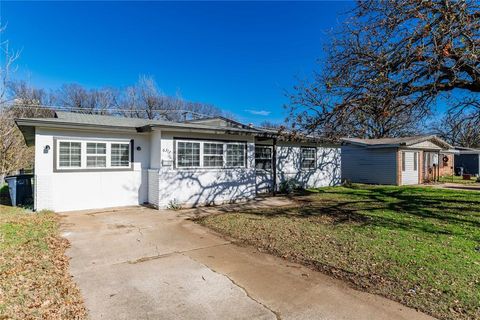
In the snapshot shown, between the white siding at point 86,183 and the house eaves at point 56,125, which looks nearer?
the house eaves at point 56,125

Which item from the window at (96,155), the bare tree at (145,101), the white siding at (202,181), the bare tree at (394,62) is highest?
the bare tree at (145,101)

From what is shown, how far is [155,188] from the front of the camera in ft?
31.8

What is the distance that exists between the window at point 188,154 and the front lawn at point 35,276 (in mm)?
4344

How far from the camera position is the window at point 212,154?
1047 cm

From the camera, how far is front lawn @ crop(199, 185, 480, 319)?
354 cm

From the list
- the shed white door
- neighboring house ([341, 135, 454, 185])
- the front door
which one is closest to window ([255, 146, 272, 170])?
neighboring house ([341, 135, 454, 185])

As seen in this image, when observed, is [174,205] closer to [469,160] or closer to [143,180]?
[143,180]

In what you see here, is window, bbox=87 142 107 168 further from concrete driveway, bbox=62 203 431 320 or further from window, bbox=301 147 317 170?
window, bbox=301 147 317 170

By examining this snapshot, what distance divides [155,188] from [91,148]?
8.16ft

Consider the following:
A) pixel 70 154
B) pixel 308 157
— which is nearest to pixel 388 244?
pixel 70 154

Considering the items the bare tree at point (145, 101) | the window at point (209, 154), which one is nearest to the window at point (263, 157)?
the window at point (209, 154)

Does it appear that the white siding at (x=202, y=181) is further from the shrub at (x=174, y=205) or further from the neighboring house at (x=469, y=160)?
the neighboring house at (x=469, y=160)

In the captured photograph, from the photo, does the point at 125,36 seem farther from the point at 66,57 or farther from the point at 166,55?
the point at 66,57

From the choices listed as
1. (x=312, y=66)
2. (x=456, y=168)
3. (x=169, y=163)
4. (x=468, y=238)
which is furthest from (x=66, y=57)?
(x=456, y=168)
